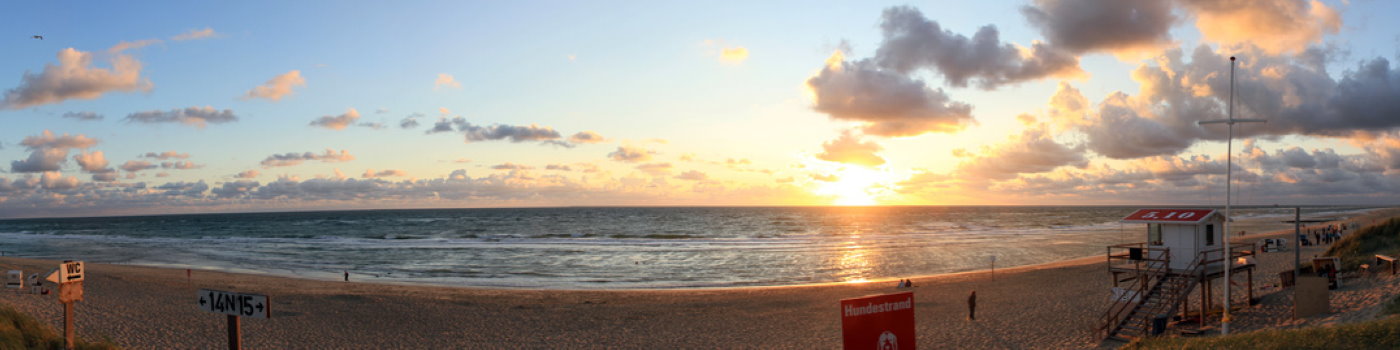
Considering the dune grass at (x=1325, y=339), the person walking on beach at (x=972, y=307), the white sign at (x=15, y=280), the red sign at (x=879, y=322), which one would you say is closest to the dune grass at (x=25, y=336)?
the red sign at (x=879, y=322)

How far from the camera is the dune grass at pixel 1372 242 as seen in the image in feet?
96.0

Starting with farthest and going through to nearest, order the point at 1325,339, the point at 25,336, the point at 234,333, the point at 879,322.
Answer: the point at 25,336 < the point at 1325,339 < the point at 879,322 < the point at 234,333

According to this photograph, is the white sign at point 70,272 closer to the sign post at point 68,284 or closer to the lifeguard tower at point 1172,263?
the sign post at point 68,284

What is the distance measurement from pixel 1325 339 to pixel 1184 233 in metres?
9.78

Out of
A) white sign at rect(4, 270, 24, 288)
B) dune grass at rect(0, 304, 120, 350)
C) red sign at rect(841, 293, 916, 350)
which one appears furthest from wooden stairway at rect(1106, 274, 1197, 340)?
white sign at rect(4, 270, 24, 288)

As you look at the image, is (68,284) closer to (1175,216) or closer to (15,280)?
(15,280)

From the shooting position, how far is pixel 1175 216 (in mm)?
20500

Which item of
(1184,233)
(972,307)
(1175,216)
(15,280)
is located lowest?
(972,307)

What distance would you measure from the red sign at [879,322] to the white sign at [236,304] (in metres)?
7.95

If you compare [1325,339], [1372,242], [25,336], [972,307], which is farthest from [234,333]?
[1372,242]

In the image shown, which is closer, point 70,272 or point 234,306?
point 234,306

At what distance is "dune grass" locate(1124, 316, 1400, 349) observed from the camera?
10.9m

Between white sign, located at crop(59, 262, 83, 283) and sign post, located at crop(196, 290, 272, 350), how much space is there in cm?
340

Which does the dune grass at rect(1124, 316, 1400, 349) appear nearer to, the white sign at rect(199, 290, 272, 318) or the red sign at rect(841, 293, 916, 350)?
the red sign at rect(841, 293, 916, 350)
